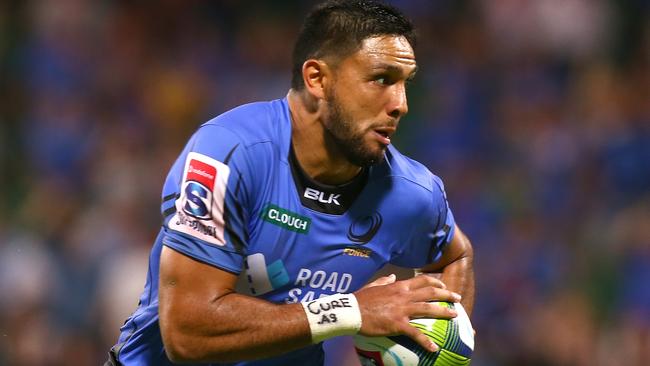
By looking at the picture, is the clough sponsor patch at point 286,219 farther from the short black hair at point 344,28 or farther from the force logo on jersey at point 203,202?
the short black hair at point 344,28

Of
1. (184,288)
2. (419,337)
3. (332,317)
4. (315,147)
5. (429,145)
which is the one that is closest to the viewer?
(184,288)

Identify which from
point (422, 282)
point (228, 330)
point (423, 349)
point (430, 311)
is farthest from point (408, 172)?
point (228, 330)

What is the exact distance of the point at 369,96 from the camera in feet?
14.2

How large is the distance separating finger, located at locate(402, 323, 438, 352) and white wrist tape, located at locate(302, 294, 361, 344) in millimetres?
182

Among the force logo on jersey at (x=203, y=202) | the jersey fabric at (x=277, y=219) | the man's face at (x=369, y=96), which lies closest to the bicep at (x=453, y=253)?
the jersey fabric at (x=277, y=219)

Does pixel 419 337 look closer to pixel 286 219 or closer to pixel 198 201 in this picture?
pixel 286 219

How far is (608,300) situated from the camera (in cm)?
877

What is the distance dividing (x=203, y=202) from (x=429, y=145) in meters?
6.07

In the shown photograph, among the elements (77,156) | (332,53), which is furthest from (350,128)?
(77,156)

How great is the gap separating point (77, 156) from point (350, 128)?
6015 mm

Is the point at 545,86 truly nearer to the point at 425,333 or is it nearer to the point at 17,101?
the point at 17,101

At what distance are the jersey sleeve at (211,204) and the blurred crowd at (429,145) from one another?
150 inches

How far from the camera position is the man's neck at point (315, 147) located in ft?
14.5

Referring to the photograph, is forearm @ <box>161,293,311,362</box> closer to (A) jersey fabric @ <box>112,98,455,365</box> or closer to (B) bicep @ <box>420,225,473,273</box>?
(A) jersey fabric @ <box>112,98,455,365</box>
